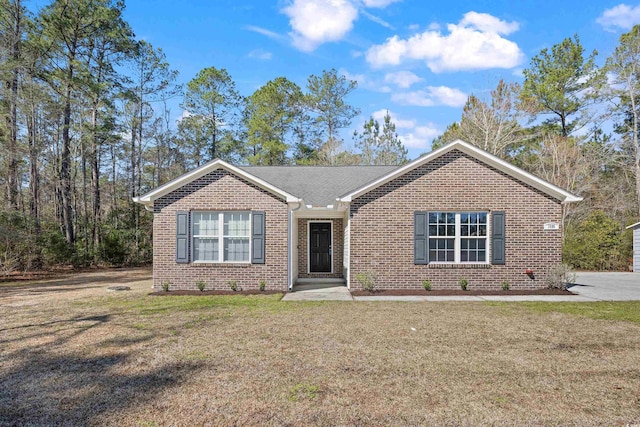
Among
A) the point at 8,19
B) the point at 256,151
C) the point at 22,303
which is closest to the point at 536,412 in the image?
the point at 22,303

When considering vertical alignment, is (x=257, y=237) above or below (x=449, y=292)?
above

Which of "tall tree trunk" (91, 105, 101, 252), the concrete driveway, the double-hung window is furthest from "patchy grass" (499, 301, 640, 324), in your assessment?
"tall tree trunk" (91, 105, 101, 252)

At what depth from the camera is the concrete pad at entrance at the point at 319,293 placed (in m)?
9.81

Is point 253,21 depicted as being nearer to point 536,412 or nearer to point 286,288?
point 286,288

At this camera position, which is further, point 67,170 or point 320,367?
point 67,170

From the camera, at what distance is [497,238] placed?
34.8 feet

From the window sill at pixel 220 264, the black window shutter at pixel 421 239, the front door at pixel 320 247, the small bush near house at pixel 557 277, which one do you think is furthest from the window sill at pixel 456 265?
the window sill at pixel 220 264

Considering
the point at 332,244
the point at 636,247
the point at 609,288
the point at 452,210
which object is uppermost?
the point at 452,210

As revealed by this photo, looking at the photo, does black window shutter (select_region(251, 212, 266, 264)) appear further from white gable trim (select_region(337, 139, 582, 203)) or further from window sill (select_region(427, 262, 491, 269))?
window sill (select_region(427, 262, 491, 269))

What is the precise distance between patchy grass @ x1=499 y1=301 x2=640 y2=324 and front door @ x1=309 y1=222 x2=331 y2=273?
264 inches

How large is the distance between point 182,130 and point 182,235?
20676 mm

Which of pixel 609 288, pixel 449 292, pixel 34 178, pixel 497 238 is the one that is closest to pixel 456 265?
pixel 449 292

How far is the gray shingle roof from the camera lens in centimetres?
1300

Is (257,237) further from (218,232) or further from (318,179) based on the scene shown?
(318,179)
